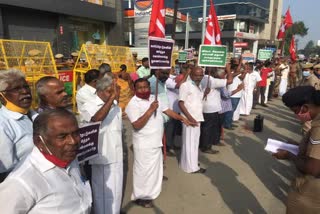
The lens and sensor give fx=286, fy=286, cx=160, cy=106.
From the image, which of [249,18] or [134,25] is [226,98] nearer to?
[134,25]

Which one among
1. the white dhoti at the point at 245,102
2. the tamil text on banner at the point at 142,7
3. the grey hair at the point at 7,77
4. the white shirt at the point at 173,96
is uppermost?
the tamil text on banner at the point at 142,7

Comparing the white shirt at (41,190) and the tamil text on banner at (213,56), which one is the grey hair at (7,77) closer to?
the white shirt at (41,190)

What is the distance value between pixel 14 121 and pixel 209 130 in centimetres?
395

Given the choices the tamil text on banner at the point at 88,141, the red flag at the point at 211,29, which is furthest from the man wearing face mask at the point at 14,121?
the red flag at the point at 211,29

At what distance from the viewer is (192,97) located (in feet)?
14.6

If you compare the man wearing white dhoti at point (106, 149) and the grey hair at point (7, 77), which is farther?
the man wearing white dhoti at point (106, 149)

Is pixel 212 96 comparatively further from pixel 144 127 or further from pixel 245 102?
pixel 245 102

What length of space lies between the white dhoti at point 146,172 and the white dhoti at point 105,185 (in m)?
0.47

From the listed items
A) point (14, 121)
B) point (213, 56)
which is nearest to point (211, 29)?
point (213, 56)

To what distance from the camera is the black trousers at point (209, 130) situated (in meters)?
5.46

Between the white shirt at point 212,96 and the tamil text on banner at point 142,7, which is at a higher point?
the tamil text on banner at point 142,7

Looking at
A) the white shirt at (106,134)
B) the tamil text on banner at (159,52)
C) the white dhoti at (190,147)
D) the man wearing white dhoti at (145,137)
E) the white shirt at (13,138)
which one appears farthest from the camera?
the white dhoti at (190,147)

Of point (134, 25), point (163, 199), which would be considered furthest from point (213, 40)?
point (134, 25)

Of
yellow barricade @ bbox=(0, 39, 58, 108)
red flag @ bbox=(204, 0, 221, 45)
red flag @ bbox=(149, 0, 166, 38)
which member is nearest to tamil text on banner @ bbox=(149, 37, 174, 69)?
red flag @ bbox=(149, 0, 166, 38)
